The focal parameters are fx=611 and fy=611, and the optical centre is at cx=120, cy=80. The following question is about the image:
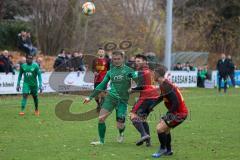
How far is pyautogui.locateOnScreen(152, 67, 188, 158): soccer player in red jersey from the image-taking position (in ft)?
38.7

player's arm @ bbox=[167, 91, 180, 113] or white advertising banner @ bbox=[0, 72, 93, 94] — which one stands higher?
player's arm @ bbox=[167, 91, 180, 113]

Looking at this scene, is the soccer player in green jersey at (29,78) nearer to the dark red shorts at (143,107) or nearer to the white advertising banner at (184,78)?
the dark red shorts at (143,107)

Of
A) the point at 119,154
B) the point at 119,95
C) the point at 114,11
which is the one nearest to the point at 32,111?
the point at 119,95

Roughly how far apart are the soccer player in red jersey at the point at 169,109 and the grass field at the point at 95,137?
1.07ft

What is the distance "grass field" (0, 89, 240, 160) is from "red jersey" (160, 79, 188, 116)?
0.91m

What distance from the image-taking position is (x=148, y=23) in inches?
1938

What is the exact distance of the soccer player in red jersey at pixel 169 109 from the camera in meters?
11.8

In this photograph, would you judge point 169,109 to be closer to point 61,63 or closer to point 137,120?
point 137,120

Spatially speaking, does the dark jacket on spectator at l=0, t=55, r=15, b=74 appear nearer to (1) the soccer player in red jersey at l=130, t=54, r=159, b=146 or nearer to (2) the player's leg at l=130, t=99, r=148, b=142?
(1) the soccer player in red jersey at l=130, t=54, r=159, b=146

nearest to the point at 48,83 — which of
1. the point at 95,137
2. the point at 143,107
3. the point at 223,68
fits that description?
the point at 223,68

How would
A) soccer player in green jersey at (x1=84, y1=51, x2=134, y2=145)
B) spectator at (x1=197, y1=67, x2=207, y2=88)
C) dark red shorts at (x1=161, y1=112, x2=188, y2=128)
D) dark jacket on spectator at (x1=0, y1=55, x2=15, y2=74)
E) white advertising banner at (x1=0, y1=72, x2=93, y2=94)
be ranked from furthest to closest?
1. spectator at (x1=197, y1=67, x2=207, y2=88)
2. white advertising banner at (x1=0, y1=72, x2=93, y2=94)
3. dark jacket on spectator at (x1=0, y1=55, x2=15, y2=74)
4. soccer player in green jersey at (x1=84, y1=51, x2=134, y2=145)
5. dark red shorts at (x1=161, y1=112, x2=188, y2=128)

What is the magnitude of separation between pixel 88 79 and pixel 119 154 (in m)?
18.5

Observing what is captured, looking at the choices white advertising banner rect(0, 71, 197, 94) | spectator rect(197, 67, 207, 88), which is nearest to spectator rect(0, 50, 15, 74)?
white advertising banner rect(0, 71, 197, 94)

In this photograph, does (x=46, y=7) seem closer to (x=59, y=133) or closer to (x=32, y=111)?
(x=32, y=111)
